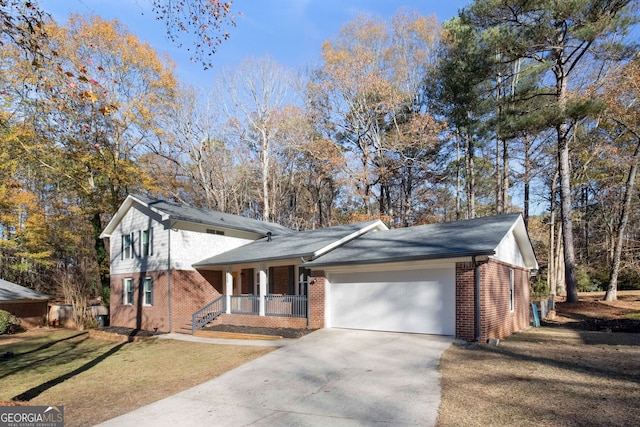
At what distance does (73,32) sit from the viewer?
74.3 ft

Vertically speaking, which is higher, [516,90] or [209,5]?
[516,90]

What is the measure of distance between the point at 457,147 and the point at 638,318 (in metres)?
16.0

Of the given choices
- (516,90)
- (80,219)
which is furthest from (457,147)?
(80,219)

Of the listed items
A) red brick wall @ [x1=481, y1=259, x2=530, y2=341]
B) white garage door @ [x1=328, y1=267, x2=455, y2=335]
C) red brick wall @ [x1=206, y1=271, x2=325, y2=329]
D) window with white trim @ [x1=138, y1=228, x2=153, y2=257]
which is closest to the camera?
red brick wall @ [x1=481, y1=259, x2=530, y2=341]

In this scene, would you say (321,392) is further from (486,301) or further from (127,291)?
(127,291)

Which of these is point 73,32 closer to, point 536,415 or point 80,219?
point 80,219

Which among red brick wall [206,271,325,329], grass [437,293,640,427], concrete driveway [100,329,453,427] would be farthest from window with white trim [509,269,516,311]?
red brick wall [206,271,325,329]

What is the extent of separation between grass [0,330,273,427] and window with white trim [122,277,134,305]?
3561mm

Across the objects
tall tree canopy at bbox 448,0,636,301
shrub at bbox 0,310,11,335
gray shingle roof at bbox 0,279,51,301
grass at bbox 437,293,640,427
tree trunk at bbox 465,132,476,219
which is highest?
tall tree canopy at bbox 448,0,636,301

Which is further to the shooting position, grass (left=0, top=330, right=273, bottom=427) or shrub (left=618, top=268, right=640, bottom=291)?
shrub (left=618, top=268, right=640, bottom=291)

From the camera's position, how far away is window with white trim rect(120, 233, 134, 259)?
69.1 feet

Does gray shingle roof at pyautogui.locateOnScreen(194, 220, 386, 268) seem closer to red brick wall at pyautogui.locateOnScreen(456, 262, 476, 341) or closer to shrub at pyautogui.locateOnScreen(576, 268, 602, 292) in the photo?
red brick wall at pyautogui.locateOnScreen(456, 262, 476, 341)

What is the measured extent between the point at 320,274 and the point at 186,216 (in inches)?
305

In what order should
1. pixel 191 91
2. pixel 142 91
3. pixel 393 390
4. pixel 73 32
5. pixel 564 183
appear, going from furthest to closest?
pixel 191 91
pixel 142 91
pixel 73 32
pixel 564 183
pixel 393 390
